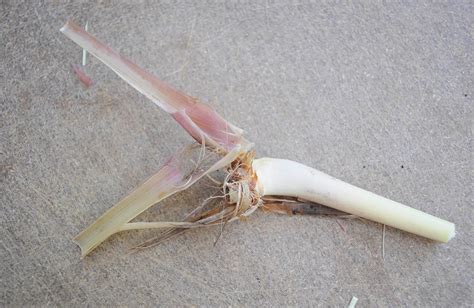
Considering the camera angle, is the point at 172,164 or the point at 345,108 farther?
the point at 345,108

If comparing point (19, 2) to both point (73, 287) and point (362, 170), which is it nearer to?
point (73, 287)

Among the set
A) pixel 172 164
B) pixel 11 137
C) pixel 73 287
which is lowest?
pixel 73 287

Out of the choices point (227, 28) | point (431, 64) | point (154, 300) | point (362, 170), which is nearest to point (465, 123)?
point (431, 64)

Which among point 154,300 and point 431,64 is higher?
point 431,64
